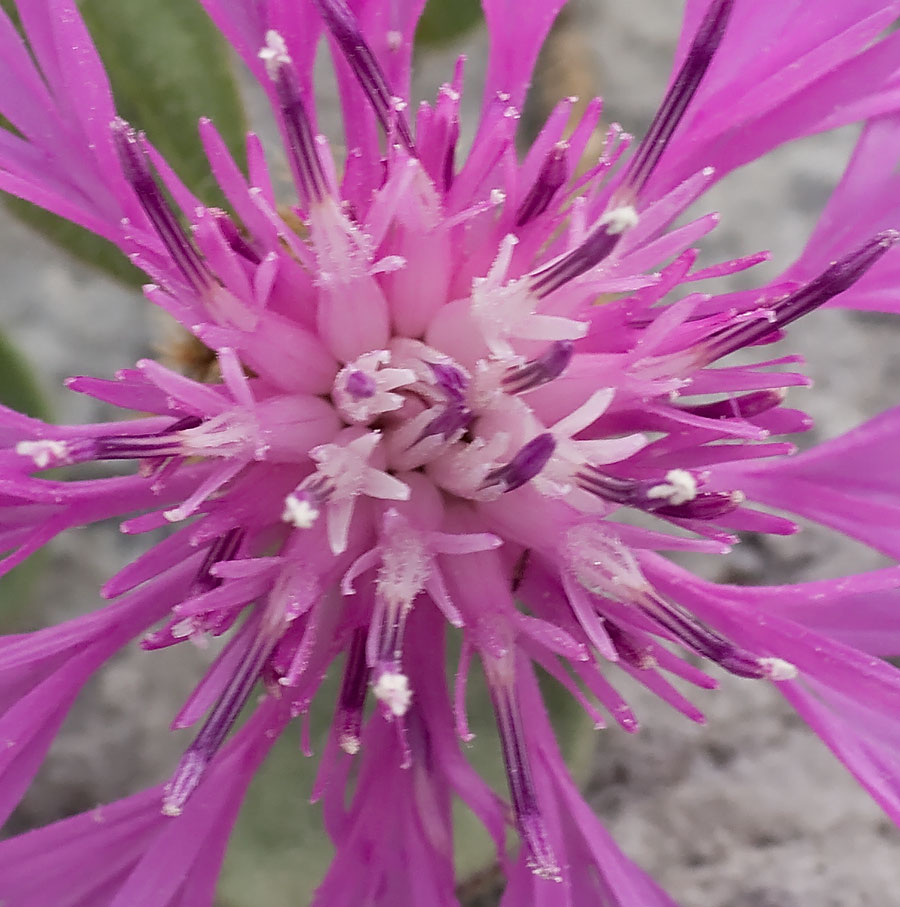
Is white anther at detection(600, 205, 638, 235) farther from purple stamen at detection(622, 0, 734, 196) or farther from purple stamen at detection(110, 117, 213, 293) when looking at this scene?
purple stamen at detection(110, 117, 213, 293)

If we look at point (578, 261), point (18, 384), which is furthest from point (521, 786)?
point (18, 384)

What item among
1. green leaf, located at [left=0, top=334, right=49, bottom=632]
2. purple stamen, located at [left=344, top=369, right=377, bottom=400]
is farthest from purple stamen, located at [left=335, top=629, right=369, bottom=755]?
green leaf, located at [left=0, top=334, right=49, bottom=632]

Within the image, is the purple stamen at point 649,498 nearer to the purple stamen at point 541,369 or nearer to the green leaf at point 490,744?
the purple stamen at point 541,369

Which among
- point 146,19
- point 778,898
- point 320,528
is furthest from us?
point 778,898

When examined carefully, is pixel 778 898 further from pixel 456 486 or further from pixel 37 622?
pixel 37 622

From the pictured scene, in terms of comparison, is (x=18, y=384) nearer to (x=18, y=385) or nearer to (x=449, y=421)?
(x=18, y=385)

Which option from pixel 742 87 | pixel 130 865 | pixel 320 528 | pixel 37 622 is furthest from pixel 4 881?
pixel 742 87
